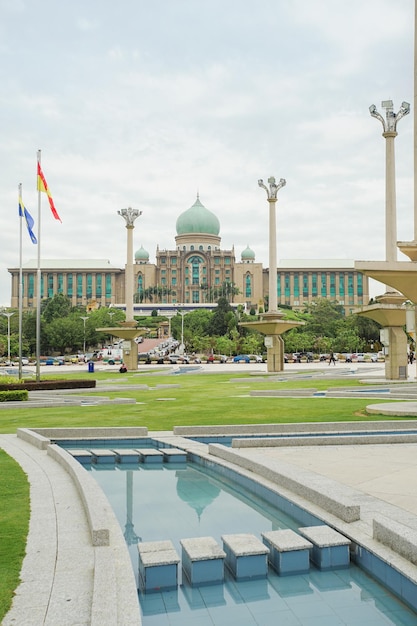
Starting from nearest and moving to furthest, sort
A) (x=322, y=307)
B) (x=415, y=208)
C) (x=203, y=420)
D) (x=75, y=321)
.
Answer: (x=203, y=420), (x=415, y=208), (x=75, y=321), (x=322, y=307)

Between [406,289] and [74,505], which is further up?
[406,289]

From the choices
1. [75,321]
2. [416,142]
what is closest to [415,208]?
[416,142]

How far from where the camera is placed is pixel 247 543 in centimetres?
714

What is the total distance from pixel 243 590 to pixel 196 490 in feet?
13.9

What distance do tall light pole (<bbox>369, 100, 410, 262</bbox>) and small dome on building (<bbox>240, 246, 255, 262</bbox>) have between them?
10733cm

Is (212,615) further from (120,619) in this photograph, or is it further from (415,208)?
(415,208)

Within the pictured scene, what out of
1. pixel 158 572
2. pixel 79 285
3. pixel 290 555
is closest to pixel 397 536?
pixel 290 555

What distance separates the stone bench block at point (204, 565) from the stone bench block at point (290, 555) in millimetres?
636

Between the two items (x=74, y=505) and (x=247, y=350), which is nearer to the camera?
(x=74, y=505)

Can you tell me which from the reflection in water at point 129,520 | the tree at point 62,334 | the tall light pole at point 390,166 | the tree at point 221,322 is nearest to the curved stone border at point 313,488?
the reflection in water at point 129,520

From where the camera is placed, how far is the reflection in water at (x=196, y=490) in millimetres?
9766

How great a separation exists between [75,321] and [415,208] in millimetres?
72161

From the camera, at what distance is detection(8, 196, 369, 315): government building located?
133 metres

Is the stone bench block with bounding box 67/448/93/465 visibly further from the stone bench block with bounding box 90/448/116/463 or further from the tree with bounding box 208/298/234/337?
→ the tree with bounding box 208/298/234/337
